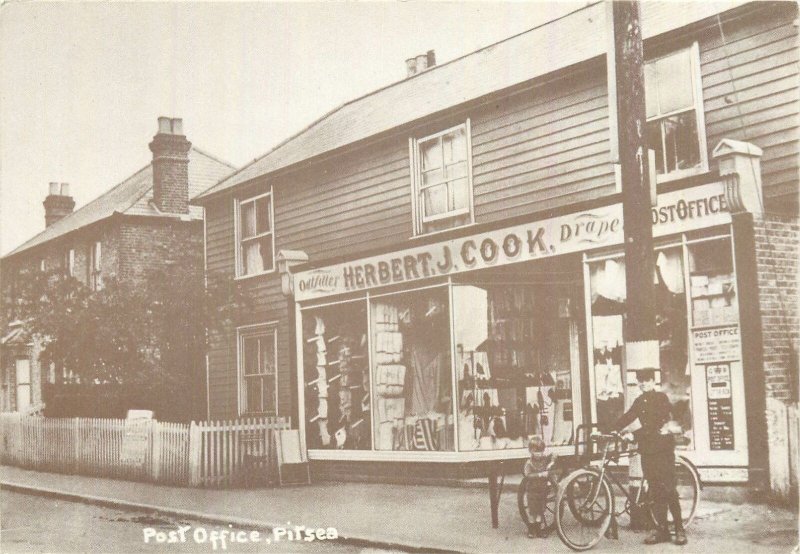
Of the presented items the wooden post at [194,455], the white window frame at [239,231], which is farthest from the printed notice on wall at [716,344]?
the white window frame at [239,231]

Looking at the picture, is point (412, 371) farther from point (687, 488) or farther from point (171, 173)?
point (171, 173)

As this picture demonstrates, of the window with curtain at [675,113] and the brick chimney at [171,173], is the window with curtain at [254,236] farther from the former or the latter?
the window with curtain at [675,113]

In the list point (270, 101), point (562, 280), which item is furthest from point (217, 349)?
point (562, 280)

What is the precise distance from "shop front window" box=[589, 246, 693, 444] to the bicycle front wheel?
1043 millimetres

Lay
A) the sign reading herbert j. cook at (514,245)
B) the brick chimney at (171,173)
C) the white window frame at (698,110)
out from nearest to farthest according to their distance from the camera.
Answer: the sign reading herbert j. cook at (514,245) → the white window frame at (698,110) → the brick chimney at (171,173)

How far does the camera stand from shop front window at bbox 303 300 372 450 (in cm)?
1364

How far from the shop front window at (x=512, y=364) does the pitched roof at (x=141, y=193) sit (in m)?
10.3

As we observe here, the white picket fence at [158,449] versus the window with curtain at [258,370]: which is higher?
the window with curtain at [258,370]

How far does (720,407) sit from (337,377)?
663 cm

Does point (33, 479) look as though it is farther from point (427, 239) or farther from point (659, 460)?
point (659, 460)

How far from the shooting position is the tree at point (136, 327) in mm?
16594

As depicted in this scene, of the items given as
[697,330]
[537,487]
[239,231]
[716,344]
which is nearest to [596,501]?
[537,487]

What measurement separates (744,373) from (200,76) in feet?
26.2

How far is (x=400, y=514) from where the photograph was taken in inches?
393
